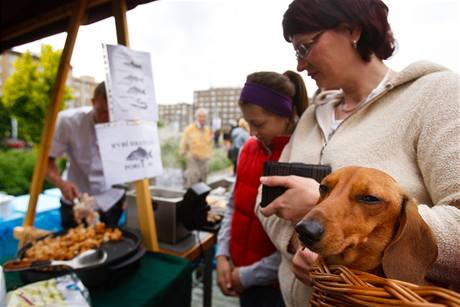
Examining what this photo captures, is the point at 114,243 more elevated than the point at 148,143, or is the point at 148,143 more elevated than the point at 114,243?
the point at 148,143

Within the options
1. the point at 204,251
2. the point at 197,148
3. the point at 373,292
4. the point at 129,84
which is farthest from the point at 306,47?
the point at 197,148

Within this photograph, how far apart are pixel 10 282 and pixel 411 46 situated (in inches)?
63.4

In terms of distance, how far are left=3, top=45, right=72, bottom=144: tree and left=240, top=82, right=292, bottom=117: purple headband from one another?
243 inches

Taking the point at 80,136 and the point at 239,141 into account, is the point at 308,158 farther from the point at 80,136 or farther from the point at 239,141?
the point at 239,141

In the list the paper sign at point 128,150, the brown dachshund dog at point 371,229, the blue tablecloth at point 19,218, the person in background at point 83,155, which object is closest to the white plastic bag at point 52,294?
the paper sign at point 128,150

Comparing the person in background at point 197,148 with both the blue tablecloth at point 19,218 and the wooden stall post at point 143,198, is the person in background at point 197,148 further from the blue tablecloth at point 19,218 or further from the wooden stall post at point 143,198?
the wooden stall post at point 143,198

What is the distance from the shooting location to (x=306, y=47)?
0.78 meters

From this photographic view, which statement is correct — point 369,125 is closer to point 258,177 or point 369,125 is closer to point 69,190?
point 258,177

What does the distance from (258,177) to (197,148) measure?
4.47m

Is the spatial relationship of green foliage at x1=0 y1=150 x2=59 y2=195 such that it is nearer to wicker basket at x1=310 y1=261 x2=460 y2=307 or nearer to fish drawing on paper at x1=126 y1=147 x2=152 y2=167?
fish drawing on paper at x1=126 y1=147 x2=152 y2=167

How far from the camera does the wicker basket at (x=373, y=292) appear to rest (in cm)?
35

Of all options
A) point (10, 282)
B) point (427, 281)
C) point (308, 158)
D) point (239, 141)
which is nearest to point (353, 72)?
point (308, 158)

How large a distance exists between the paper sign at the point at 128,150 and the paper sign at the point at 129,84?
0.05 meters

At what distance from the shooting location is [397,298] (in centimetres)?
36
